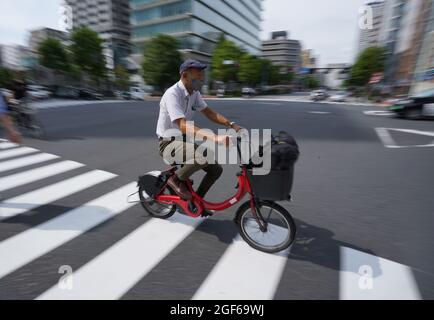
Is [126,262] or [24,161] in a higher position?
[24,161]

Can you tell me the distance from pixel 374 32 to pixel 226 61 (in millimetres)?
84371

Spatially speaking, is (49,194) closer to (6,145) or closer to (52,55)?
(6,145)

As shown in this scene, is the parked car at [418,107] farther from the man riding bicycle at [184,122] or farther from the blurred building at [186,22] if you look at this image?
the blurred building at [186,22]

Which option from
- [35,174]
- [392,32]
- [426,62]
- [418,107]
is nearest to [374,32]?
[392,32]

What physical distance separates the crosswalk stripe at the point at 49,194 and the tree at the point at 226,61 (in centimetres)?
5625

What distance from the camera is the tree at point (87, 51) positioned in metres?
43.0

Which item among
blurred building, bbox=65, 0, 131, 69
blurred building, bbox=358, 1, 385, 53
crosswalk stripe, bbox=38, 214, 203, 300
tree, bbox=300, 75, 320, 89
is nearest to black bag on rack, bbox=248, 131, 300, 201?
crosswalk stripe, bbox=38, 214, 203, 300

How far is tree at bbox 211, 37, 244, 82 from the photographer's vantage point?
5959 cm

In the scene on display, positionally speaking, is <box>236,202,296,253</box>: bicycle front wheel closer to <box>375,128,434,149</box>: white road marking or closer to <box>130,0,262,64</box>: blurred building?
<box>375,128,434,149</box>: white road marking

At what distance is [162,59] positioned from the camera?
50.5 meters

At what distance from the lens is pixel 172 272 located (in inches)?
110

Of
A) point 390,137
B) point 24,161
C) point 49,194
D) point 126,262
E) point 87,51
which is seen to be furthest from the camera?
point 87,51

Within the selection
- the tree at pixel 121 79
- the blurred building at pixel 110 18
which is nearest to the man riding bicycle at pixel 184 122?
the tree at pixel 121 79

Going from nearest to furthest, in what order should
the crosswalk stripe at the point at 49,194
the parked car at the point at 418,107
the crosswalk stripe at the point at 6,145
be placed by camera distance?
the crosswalk stripe at the point at 49,194, the crosswalk stripe at the point at 6,145, the parked car at the point at 418,107
